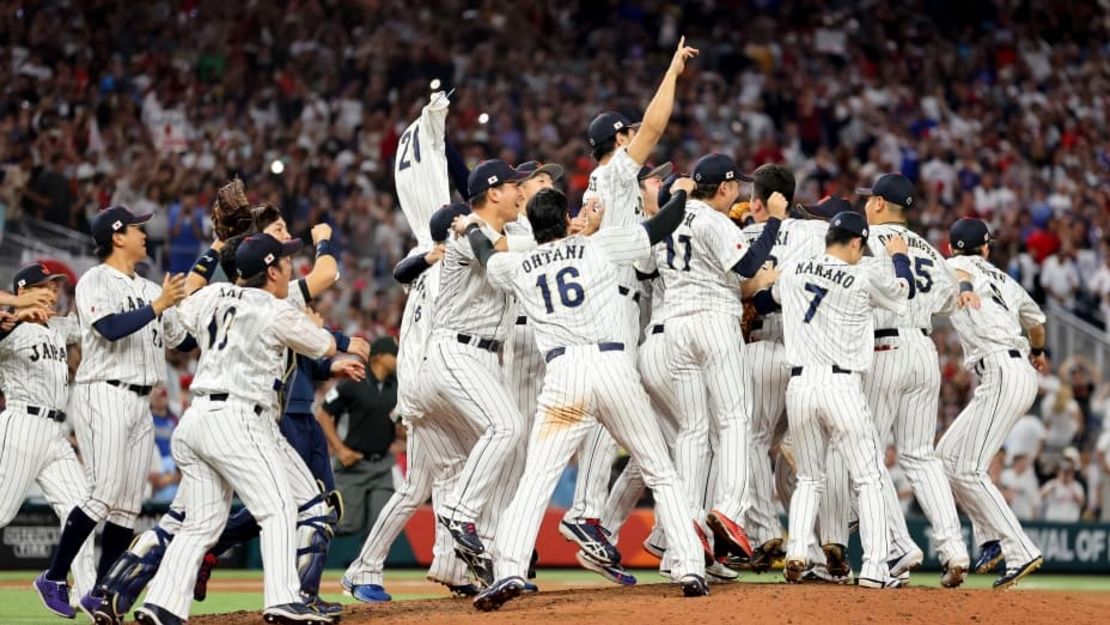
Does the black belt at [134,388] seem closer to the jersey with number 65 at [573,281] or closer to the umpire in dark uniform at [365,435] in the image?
the jersey with number 65 at [573,281]

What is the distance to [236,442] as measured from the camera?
8.05 meters

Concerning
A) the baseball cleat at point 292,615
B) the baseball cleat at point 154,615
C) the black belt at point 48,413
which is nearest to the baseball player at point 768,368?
the baseball cleat at point 292,615

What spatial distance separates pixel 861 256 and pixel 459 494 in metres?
2.69

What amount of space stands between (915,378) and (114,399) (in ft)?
15.4

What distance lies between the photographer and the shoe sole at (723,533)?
28.9 ft

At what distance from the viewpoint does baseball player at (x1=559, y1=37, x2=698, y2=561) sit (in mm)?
8828

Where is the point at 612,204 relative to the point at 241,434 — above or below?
above

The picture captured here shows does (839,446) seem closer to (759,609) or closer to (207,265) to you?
(759,609)

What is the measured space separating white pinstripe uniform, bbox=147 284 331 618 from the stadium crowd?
27.4 ft

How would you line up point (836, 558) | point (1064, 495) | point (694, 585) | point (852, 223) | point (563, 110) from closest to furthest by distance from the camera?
1. point (694, 585)
2. point (852, 223)
3. point (836, 558)
4. point (1064, 495)
5. point (563, 110)

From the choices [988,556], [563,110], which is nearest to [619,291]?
[988,556]

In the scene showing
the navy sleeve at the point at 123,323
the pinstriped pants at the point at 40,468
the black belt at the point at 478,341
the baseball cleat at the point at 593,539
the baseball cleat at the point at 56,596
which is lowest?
the baseball cleat at the point at 56,596

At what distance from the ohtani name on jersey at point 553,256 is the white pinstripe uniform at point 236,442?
1083 millimetres

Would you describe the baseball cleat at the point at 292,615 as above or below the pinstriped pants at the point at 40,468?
below
